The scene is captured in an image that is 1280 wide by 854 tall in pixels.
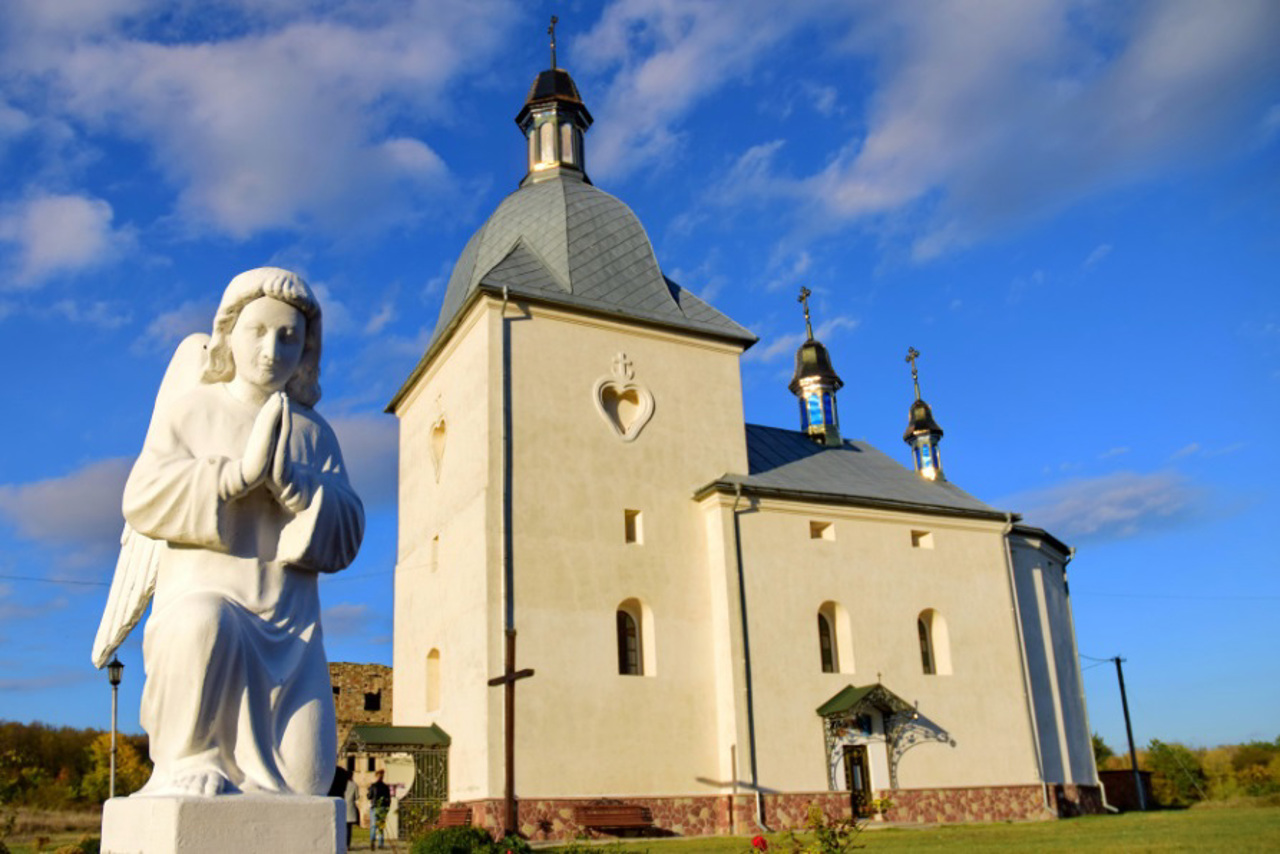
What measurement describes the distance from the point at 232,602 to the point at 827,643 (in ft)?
63.1

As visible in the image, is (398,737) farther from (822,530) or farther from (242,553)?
(242,553)

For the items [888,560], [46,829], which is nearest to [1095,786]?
[888,560]

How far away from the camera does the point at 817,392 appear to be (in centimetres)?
2883

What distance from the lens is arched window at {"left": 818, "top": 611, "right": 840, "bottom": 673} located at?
2122cm

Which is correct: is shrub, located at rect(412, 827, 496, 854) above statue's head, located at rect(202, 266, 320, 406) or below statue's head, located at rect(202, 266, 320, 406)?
below

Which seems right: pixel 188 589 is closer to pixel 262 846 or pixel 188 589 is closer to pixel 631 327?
pixel 262 846

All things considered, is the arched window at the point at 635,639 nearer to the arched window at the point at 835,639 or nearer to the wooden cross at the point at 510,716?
the wooden cross at the point at 510,716

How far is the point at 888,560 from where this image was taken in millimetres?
22656

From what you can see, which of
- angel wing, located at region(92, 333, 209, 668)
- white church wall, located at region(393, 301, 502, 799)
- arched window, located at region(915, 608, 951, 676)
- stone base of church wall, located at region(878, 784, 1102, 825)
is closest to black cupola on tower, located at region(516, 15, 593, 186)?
white church wall, located at region(393, 301, 502, 799)

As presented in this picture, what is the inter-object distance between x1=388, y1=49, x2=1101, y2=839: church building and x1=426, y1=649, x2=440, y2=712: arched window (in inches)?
3.8

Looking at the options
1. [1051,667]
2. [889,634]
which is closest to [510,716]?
[889,634]

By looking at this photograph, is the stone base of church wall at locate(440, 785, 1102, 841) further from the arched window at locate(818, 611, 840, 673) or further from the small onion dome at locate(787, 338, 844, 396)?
the small onion dome at locate(787, 338, 844, 396)

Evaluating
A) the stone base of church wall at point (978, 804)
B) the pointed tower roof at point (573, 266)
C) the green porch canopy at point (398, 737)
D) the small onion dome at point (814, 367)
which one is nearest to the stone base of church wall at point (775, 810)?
the stone base of church wall at point (978, 804)

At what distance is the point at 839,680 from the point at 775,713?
1.83m
